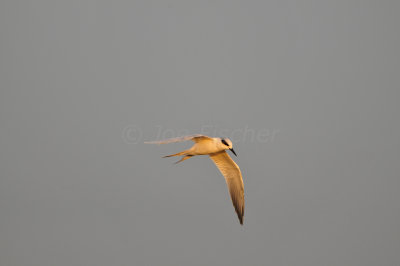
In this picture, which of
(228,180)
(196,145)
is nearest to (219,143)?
(196,145)

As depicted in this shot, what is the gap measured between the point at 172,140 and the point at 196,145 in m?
2.30

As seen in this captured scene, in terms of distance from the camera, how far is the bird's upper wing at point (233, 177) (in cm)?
1332

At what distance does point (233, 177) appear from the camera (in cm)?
1359

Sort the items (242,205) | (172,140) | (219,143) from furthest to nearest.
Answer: (242,205) < (219,143) < (172,140)

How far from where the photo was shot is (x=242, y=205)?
13.3 m

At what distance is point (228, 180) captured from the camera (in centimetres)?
1362

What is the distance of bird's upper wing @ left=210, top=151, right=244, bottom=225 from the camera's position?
13.3 metres

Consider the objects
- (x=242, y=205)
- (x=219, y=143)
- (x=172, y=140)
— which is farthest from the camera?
(x=242, y=205)

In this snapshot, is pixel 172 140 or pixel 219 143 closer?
pixel 172 140

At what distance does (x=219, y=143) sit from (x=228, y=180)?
1943 mm

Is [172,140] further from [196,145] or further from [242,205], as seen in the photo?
[242,205]

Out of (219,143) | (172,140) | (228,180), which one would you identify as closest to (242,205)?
(228,180)

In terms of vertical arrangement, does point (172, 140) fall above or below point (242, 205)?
above

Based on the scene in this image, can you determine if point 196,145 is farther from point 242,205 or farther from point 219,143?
point 242,205
